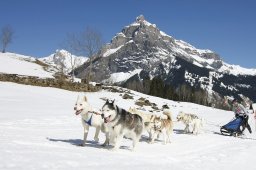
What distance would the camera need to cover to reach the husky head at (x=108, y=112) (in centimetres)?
1006

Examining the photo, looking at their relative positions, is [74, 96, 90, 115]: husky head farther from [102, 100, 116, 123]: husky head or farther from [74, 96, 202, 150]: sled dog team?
[102, 100, 116, 123]: husky head

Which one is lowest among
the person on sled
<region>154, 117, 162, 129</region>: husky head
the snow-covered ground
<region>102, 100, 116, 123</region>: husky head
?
the snow-covered ground

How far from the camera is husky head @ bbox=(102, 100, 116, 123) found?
10062 mm

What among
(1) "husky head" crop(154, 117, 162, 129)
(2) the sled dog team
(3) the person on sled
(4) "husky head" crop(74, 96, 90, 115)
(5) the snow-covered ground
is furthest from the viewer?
(3) the person on sled

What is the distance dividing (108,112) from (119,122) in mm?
551

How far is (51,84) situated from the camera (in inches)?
1612

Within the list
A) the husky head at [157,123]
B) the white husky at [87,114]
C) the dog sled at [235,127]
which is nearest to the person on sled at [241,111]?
the dog sled at [235,127]

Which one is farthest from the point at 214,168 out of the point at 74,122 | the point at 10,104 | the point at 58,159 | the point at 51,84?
the point at 51,84

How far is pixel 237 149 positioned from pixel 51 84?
29658 millimetres

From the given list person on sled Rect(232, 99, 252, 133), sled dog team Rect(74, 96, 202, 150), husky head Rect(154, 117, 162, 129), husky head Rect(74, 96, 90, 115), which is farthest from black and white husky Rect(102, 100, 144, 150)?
person on sled Rect(232, 99, 252, 133)

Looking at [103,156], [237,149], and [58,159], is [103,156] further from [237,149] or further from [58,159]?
[237,149]

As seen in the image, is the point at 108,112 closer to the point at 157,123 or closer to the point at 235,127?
the point at 157,123

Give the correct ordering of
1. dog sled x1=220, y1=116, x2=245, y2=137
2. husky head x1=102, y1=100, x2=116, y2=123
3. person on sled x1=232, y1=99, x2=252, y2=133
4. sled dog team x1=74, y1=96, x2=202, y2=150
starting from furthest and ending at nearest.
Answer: person on sled x1=232, y1=99, x2=252, y2=133 → dog sled x1=220, y1=116, x2=245, y2=137 → sled dog team x1=74, y1=96, x2=202, y2=150 → husky head x1=102, y1=100, x2=116, y2=123

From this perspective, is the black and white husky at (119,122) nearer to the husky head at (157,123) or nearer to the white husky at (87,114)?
the white husky at (87,114)
